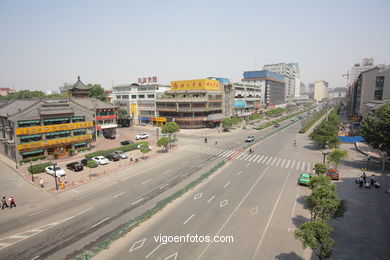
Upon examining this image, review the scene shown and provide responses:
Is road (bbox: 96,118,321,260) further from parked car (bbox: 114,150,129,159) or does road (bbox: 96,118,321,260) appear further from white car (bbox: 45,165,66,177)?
white car (bbox: 45,165,66,177)

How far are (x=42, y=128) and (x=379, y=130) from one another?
2513 inches

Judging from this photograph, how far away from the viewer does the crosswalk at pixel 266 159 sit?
1657 inches

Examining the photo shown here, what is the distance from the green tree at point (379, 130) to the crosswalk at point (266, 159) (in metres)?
10.8

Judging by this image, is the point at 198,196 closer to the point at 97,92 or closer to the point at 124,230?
the point at 124,230

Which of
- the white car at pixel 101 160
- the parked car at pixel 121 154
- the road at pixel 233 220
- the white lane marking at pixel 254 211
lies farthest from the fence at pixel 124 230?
the parked car at pixel 121 154

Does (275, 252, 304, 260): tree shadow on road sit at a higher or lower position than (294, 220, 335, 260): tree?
lower

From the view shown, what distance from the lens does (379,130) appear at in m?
37.2

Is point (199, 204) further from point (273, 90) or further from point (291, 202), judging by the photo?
point (273, 90)

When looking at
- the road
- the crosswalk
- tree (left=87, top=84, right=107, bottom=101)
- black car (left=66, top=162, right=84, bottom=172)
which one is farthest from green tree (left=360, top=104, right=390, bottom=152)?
tree (left=87, top=84, right=107, bottom=101)

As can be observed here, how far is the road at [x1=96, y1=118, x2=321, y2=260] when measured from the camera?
1842cm

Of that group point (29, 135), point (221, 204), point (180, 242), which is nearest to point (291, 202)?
point (221, 204)

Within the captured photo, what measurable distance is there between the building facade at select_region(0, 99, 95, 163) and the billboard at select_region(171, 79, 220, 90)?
45.9 m

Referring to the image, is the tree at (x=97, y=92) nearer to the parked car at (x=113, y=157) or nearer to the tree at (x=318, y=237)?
the parked car at (x=113, y=157)

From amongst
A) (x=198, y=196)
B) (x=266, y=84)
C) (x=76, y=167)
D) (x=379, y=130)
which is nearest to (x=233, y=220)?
(x=198, y=196)
